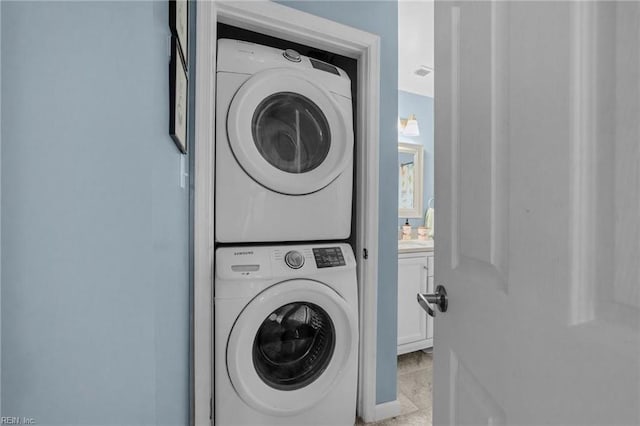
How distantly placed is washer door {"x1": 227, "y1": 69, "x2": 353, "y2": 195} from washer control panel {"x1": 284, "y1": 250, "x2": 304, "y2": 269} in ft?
0.93

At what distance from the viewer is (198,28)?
1.31 metres

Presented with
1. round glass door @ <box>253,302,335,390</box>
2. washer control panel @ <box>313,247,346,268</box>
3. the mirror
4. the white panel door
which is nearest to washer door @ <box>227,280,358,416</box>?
round glass door @ <box>253,302,335,390</box>

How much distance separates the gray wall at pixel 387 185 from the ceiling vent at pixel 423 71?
107cm

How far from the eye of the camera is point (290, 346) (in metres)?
1.52

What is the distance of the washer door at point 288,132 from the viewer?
138cm

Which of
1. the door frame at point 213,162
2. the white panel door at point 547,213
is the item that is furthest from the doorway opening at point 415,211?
the white panel door at point 547,213

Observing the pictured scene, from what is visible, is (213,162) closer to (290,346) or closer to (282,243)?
(282,243)

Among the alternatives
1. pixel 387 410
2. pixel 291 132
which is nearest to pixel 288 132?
pixel 291 132

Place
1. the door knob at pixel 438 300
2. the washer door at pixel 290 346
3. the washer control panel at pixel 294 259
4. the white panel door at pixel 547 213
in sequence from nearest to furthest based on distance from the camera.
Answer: the white panel door at pixel 547 213 < the door knob at pixel 438 300 < the washer door at pixel 290 346 < the washer control panel at pixel 294 259

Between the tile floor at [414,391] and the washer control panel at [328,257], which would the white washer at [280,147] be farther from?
the tile floor at [414,391]

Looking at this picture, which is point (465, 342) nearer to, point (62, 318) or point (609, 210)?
point (609, 210)

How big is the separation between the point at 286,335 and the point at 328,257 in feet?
1.39

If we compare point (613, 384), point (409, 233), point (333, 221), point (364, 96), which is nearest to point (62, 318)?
point (613, 384)

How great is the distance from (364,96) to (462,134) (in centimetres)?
119
